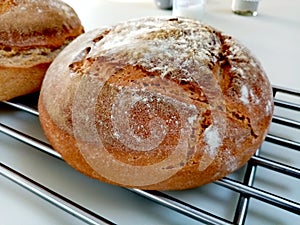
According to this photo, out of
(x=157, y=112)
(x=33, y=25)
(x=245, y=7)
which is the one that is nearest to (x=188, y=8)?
(x=245, y=7)

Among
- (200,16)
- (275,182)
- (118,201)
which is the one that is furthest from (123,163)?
(200,16)

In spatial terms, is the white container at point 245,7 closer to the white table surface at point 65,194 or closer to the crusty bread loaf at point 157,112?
the white table surface at point 65,194

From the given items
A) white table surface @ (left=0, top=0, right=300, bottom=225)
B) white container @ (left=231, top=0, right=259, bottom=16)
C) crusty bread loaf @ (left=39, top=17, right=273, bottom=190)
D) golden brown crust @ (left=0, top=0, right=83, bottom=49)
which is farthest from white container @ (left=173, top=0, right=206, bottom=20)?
crusty bread loaf @ (left=39, top=17, right=273, bottom=190)

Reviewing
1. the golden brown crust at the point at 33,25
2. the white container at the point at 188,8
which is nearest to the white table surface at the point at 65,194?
the golden brown crust at the point at 33,25

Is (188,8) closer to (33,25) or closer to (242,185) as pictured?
(33,25)

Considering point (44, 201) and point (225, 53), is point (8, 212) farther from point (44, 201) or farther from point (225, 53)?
point (225, 53)

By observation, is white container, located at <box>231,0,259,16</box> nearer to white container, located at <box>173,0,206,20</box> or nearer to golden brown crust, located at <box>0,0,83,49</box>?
white container, located at <box>173,0,206,20</box>
